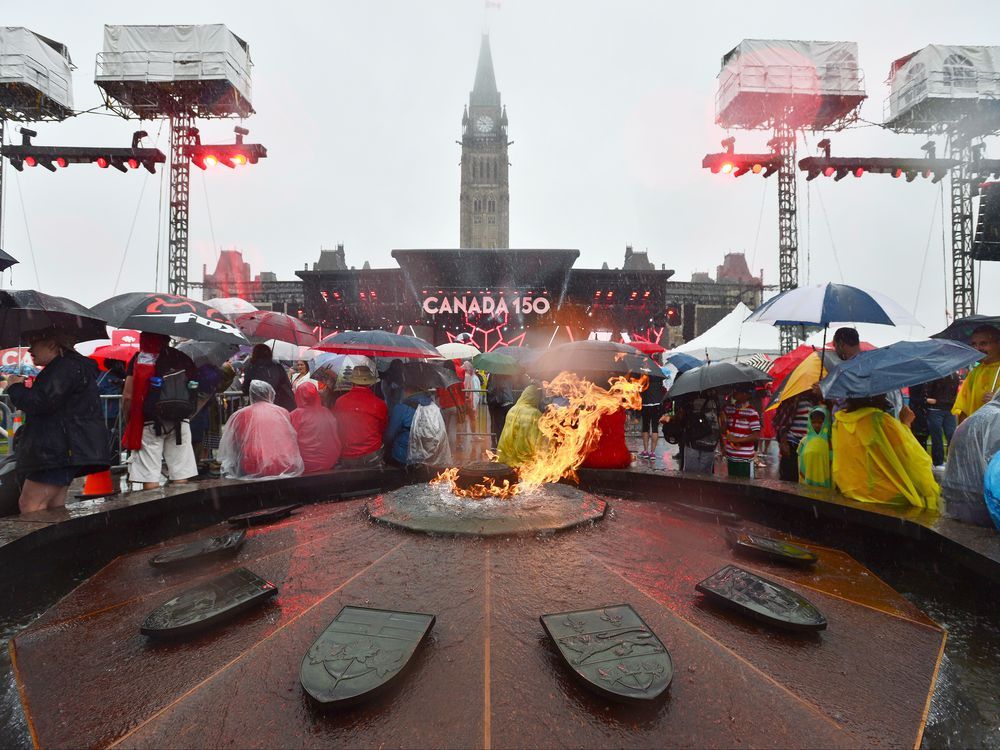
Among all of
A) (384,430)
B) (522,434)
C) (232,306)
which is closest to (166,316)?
(384,430)

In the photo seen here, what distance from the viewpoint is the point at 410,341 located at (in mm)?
6449

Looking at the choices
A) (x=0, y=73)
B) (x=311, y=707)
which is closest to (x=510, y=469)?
(x=311, y=707)

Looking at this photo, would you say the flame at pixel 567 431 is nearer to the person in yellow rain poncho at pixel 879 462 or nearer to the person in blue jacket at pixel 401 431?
the person in blue jacket at pixel 401 431

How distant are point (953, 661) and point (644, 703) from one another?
1654 millimetres

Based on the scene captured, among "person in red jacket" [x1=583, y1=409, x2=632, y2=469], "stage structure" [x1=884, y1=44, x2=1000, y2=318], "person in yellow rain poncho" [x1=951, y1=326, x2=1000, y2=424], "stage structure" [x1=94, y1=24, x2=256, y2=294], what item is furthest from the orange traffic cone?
"stage structure" [x1=884, y1=44, x2=1000, y2=318]

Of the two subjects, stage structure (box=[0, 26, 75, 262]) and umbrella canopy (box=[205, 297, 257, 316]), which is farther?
stage structure (box=[0, 26, 75, 262])

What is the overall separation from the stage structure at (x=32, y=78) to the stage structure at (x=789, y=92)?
82.4 ft

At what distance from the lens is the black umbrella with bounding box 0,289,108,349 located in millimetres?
3602

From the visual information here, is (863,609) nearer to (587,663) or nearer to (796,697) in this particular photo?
(796,697)

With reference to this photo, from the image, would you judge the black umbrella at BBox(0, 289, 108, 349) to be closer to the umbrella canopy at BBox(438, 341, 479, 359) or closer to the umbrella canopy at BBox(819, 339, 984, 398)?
the umbrella canopy at BBox(819, 339, 984, 398)

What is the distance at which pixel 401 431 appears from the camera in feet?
17.9

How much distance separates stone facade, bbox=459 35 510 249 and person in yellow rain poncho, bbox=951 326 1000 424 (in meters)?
54.9

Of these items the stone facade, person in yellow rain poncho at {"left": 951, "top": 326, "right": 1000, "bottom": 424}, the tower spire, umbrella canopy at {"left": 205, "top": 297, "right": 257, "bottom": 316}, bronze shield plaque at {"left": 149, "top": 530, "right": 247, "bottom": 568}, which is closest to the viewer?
bronze shield plaque at {"left": 149, "top": 530, "right": 247, "bottom": 568}

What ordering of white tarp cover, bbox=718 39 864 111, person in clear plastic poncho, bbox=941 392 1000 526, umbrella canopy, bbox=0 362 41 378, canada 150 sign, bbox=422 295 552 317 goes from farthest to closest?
canada 150 sign, bbox=422 295 552 317, white tarp cover, bbox=718 39 864 111, umbrella canopy, bbox=0 362 41 378, person in clear plastic poncho, bbox=941 392 1000 526
